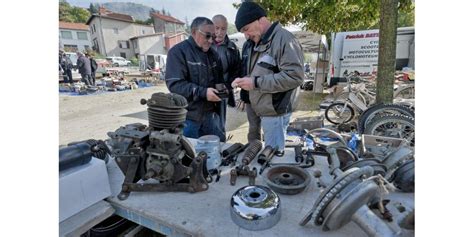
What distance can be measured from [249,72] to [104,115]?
6386 mm

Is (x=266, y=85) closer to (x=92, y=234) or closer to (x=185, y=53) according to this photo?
(x=185, y=53)

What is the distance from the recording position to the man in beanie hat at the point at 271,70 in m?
1.78

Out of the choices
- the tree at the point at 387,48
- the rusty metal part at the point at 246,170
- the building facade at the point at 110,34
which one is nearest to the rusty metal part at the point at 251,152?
the rusty metal part at the point at 246,170

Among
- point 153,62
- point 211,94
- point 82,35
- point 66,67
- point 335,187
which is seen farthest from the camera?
point 82,35

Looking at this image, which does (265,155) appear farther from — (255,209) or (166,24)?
A: (166,24)

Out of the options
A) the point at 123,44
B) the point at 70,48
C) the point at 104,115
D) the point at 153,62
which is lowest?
the point at 104,115

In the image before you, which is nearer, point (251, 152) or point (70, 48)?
point (251, 152)

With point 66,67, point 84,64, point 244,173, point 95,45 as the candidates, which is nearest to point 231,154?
point 244,173

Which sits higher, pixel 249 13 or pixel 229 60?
pixel 249 13

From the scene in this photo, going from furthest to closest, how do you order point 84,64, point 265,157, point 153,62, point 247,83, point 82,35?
point 82,35 → point 153,62 → point 84,64 → point 247,83 → point 265,157

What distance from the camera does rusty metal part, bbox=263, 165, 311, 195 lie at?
1.23 meters

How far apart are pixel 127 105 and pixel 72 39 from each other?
31.5 metres

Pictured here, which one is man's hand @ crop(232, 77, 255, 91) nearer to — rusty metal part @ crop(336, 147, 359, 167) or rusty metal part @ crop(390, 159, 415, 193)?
rusty metal part @ crop(336, 147, 359, 167)

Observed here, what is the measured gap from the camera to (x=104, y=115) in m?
7.16
